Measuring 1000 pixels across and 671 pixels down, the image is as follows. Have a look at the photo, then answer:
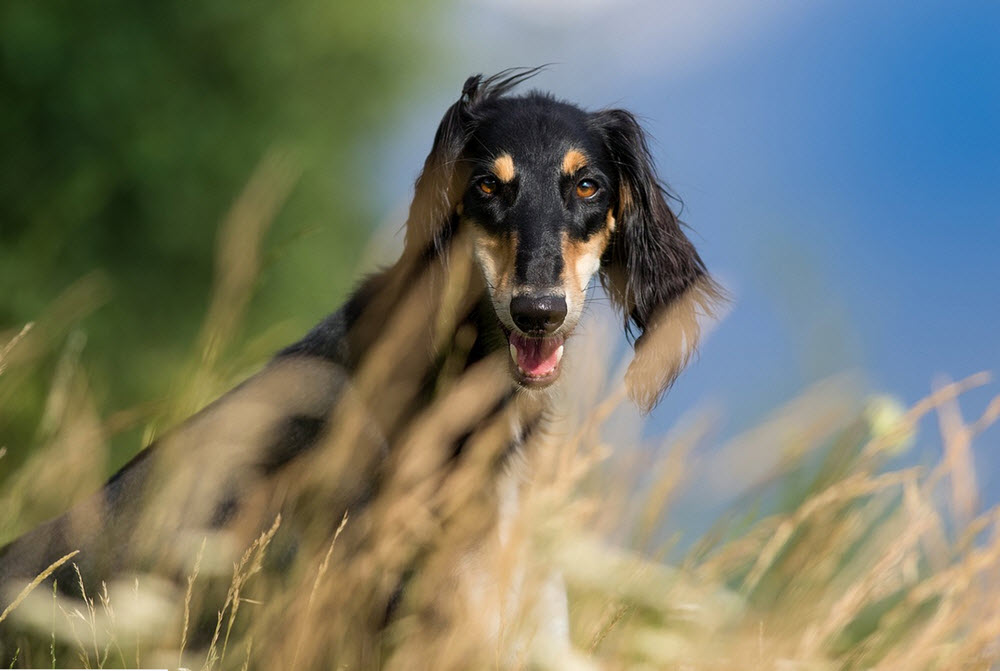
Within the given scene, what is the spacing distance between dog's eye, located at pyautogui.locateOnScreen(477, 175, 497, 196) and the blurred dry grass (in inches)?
18.5

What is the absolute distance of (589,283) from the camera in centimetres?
362

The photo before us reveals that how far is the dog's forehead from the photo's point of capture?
355 centimetres

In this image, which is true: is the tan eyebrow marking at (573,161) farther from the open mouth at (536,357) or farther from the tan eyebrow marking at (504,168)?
the open mouth at (536,357)

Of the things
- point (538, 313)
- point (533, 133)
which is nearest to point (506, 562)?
point (538, 313)

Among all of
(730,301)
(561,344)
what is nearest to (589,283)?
(561,344)

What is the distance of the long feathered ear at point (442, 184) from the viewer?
Answer: 3631 mm

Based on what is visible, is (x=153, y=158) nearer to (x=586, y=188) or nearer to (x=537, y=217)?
(x=586, y=188)

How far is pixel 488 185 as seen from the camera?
3.53 metres

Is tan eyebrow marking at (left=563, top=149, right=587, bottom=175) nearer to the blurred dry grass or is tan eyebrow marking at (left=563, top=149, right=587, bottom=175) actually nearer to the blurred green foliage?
the blurred dry grass

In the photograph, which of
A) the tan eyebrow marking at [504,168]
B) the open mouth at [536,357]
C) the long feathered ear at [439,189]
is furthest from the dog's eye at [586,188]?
the open mouth at [536,357]

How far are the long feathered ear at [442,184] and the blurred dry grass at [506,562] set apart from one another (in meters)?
0.32

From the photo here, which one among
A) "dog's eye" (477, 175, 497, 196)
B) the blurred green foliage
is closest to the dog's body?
"dog's eye" (477, 175, 497, 196)

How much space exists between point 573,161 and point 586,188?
11 cm

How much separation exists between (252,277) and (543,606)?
3.92ft
